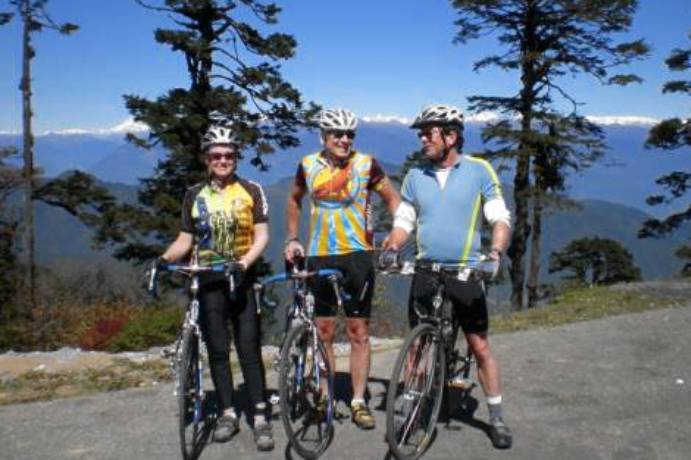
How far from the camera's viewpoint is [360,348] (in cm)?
504

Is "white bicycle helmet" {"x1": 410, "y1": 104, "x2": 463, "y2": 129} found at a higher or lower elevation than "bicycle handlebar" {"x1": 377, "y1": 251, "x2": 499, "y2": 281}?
higher


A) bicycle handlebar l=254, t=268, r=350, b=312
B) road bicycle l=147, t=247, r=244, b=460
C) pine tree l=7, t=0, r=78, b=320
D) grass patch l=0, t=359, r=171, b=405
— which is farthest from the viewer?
pine tree l=7, t=0, r=78, b=320

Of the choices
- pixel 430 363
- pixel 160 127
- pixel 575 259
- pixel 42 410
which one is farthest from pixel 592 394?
pixel 575 259

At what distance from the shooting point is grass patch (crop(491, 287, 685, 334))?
365 inches

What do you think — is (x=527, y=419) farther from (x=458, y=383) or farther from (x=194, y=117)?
(x=194, y=117)

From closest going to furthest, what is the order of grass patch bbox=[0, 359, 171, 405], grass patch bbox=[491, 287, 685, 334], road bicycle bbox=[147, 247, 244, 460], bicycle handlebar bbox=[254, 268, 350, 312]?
road bicycle bbox=[147, 247, 244, 460], bicycle handlebar bbox=[254, 268, 350, 312], grass patch bbox=[0, 359, 171, 405], grass patch bbox=[491, 287, 685, 334]

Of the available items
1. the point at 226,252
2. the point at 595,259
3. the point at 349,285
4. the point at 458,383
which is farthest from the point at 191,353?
the point at 595,259

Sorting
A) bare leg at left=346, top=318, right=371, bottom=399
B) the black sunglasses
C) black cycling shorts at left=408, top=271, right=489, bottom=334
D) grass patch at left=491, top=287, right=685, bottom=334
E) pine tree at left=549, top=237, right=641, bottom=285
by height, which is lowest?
pine tree at left=549, top=237, right=641, bottom=285

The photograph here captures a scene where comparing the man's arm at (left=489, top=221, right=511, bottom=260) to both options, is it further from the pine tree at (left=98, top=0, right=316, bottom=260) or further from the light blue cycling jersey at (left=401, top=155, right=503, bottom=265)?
the pine tree at (left=98, top=0, right=316, bottom=260)

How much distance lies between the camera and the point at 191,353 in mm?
4473

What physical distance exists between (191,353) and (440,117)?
2320 millimetres

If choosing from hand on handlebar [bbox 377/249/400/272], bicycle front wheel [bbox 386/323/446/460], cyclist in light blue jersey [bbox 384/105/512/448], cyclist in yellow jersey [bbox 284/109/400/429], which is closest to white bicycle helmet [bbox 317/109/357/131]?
cyclist in yellow jersey [bbox 284/109/400/429]

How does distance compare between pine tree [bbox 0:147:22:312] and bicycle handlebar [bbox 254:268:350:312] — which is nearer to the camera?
bicycle handlebar [bbox 254:268:350:312]

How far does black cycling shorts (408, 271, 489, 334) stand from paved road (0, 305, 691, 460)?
0.91 metres
